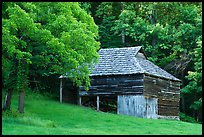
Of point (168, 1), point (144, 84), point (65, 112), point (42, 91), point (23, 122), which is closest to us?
point (23, 122)

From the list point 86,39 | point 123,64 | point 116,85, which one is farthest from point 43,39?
point 123,64

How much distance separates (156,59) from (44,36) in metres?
24.4

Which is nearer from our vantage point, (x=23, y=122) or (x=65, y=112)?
(x=23, y=122)

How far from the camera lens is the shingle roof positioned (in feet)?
132

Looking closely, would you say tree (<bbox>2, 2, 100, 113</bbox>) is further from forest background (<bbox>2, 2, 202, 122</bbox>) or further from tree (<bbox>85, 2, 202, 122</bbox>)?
tree (<bbox>85, 2, 202, 122</bbox>)

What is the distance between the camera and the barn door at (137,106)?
127 feet

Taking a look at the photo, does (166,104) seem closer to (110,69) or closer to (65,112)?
(110,69)

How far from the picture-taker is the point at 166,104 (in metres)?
42.8

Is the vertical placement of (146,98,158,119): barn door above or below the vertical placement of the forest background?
below

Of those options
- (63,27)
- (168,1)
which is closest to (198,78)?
(168,1)

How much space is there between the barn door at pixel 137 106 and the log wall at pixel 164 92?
0.72m

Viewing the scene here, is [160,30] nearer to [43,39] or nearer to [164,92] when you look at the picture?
[164,92]

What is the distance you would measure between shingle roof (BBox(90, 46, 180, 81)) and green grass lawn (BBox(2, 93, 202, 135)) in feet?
15.0

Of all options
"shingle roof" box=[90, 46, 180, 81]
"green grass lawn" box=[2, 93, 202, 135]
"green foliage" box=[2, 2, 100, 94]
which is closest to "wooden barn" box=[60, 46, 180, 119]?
"shingle roof" box=[90, 46, 180, 81]
